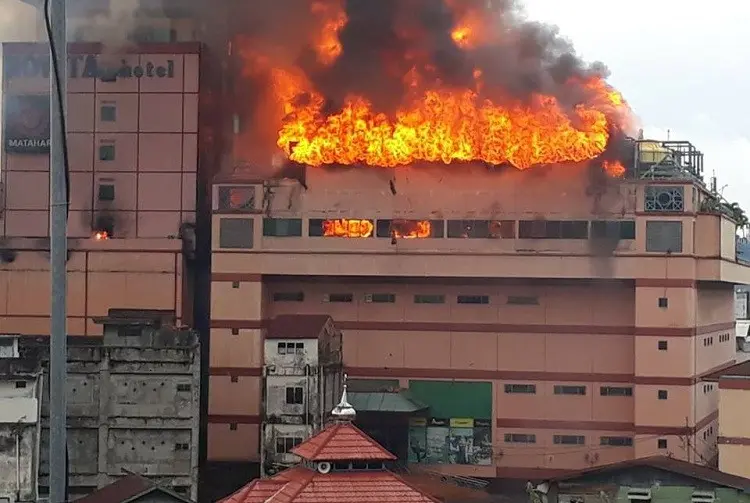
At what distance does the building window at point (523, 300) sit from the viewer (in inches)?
2235

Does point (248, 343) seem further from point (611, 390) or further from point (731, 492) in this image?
point (731, 492)

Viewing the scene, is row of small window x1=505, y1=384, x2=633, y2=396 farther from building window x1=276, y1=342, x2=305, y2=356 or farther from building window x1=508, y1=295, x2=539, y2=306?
building window x1=276, y1=342, x2=305, y2=356

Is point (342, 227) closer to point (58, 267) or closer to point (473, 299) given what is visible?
point (473, 299)

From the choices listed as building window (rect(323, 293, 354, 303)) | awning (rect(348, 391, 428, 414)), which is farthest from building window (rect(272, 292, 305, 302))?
awning (rect(348, 391, 428, 414))

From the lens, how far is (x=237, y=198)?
57.3 metres

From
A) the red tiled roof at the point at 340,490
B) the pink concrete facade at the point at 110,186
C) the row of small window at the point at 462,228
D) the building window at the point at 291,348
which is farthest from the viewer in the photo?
the pink concrete facade at the point at 110,186

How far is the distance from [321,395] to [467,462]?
11.2 m

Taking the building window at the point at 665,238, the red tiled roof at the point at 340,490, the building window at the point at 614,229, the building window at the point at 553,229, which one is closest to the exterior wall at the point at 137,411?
the building window at the point at 553,229

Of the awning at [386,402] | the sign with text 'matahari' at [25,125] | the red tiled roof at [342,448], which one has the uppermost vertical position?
the sign with text 'matahari' at [25,125]

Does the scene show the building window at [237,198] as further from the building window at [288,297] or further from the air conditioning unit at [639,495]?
the air conditioning unit at [639,495]

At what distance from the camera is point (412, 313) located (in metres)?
57.6

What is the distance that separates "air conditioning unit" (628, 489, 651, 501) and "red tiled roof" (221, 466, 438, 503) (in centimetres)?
1168

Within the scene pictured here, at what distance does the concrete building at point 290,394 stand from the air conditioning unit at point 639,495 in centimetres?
1541

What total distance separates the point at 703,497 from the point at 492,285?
802 inches
